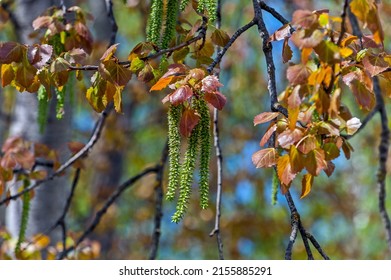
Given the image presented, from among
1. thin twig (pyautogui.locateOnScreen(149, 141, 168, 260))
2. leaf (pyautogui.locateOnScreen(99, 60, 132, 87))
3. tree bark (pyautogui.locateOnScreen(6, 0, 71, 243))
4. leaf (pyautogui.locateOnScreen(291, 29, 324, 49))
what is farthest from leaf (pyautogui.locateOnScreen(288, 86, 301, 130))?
tree bark (pyautogui.locateOnScreen(6, 0, 71, 243))

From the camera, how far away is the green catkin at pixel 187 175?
5.62 feet

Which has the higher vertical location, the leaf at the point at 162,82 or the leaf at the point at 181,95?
the leaf at the point at 162,82

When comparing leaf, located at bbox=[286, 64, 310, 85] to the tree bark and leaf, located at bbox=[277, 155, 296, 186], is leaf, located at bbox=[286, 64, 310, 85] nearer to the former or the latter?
leaf, located at bbox=[277, 155, 296, 186]

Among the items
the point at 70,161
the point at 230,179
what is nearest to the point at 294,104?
the point at 70,161

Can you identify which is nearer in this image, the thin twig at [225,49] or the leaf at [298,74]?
the leaf at [298,74]

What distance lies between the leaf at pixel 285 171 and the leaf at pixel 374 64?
1.11 ft

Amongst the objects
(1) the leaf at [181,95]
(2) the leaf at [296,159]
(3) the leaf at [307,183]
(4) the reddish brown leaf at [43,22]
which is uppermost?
(4) the reddish brown leaf at [43,22]

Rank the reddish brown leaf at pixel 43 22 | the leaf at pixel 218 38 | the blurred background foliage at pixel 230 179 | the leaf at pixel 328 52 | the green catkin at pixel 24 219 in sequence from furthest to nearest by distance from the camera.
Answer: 1. the blurred background foliage at pixel 230 179
2. the green catkin at pixel 24 219
3. the reddish brown leaf at pixel 43 22
4. the leaf at pixel 218 38
5. the leaf at pixel 328 52

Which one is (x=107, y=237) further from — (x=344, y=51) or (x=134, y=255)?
(x=344, y=51)

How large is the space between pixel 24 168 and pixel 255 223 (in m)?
4.36

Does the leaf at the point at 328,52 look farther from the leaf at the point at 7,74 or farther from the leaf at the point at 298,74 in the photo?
the leaf at the point at 7,74

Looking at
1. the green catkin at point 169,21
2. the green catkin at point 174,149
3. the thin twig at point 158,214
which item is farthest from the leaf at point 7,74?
the thin twig at point 158,214

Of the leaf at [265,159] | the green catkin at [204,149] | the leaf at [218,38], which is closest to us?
the green catkin at [204,149]

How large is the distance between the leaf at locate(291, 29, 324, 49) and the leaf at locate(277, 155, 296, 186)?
1.13ft
